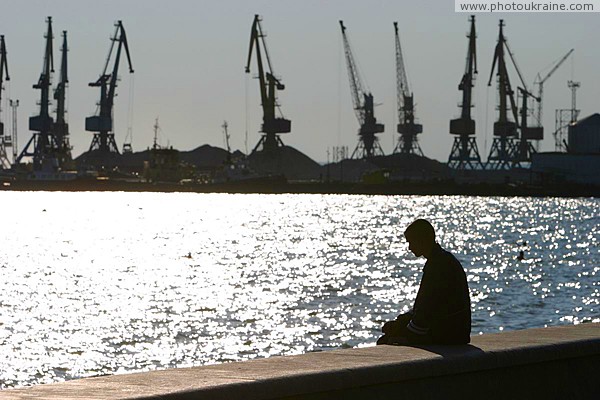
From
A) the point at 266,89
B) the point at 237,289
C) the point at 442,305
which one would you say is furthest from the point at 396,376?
the point at 266,89

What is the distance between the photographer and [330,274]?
48688 millimetres

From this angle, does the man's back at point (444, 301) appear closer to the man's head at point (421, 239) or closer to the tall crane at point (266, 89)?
the man's head at point (421, 239)

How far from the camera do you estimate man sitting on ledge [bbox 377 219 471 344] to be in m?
8.03

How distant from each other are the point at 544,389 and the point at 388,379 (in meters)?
1.29

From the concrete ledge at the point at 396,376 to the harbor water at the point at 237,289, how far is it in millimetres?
13259

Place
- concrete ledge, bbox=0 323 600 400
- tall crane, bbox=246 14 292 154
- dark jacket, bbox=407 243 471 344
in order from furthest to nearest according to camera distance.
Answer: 1. tall crane, bbox=246 14 292 154
2. dark jacket, bbox=407 243 471 344
3. concrete ledge, bbox=0 323 600 400

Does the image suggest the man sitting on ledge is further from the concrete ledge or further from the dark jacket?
the concrete ledge

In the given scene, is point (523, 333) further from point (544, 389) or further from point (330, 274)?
point (330, 274)

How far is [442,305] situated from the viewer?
8156 millimetres

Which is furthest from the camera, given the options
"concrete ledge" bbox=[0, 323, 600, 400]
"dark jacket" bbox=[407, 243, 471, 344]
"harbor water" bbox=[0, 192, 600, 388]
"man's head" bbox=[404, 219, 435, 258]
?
"harbor water" bbox=[0, 192, 600, 388]

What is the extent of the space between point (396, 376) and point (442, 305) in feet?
4.38

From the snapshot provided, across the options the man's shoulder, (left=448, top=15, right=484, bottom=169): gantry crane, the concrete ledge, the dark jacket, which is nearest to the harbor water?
the dark jacket

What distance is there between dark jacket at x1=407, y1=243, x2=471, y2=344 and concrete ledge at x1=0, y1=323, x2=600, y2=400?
167 mm

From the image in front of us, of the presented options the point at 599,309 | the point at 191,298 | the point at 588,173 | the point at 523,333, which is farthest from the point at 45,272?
the point at 588,173
